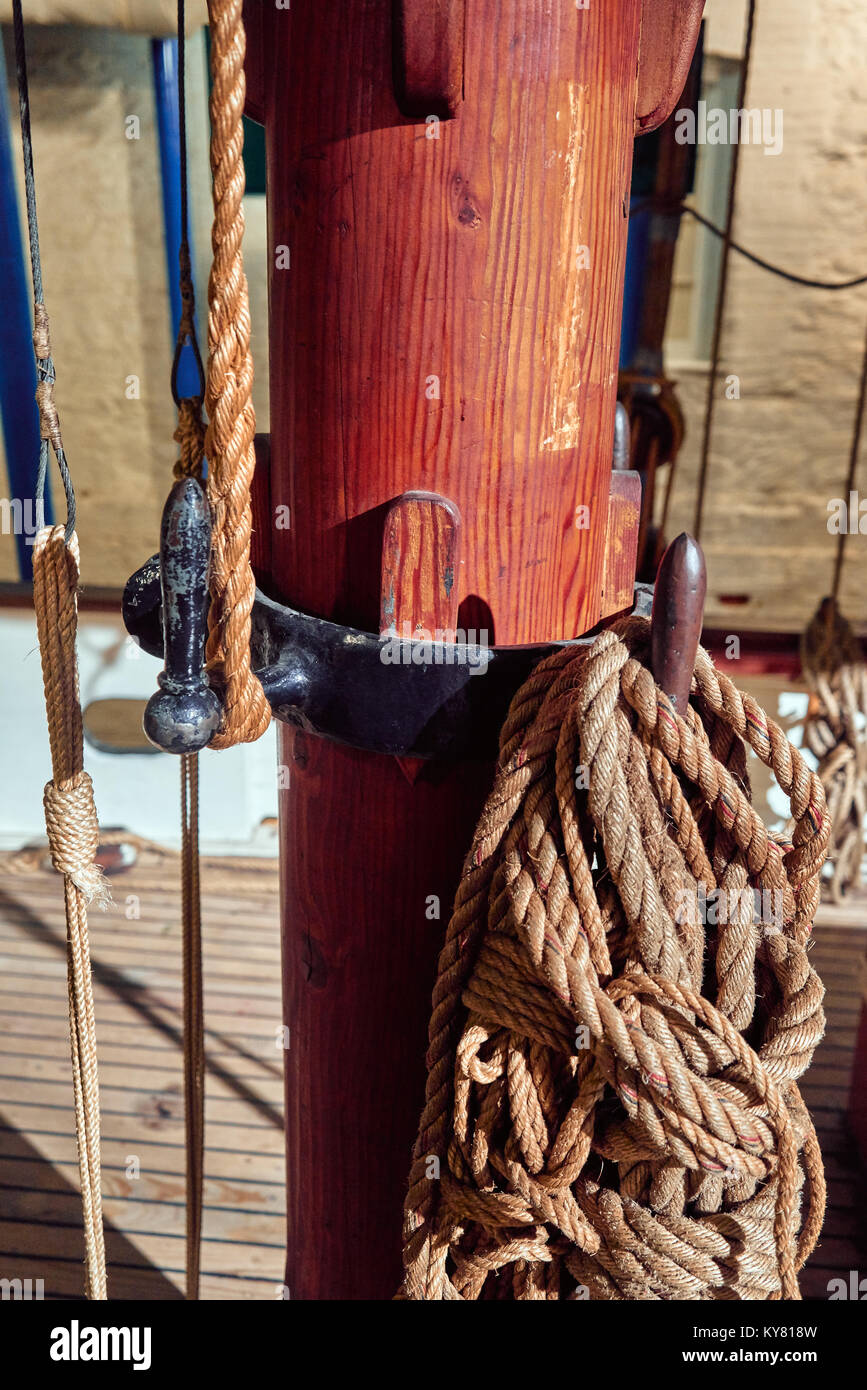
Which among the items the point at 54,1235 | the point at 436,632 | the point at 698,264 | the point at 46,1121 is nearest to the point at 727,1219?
the point at 436,632

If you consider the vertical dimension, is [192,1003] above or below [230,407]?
below

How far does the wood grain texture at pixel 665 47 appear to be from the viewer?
2.60 feet

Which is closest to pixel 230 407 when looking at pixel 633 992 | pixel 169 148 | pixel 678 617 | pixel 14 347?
pixel 678 617

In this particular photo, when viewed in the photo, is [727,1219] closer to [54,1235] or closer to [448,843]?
[448,843]

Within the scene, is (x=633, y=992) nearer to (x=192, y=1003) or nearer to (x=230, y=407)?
(x=230, y=407)

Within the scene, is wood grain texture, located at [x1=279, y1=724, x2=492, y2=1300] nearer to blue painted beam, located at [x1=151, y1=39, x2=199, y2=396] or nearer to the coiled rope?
the coiled rope

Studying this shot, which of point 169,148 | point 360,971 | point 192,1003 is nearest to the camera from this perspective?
point 360,971

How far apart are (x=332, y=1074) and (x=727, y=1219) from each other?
0.32 meters

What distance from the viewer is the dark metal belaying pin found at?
0.65 m

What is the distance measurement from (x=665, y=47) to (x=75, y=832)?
0.70 meters

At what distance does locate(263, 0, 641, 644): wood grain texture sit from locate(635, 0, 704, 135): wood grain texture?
2.3 inches

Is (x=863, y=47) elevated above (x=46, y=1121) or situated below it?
above

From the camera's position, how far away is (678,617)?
0.68 m

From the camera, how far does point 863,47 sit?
5160 mm
